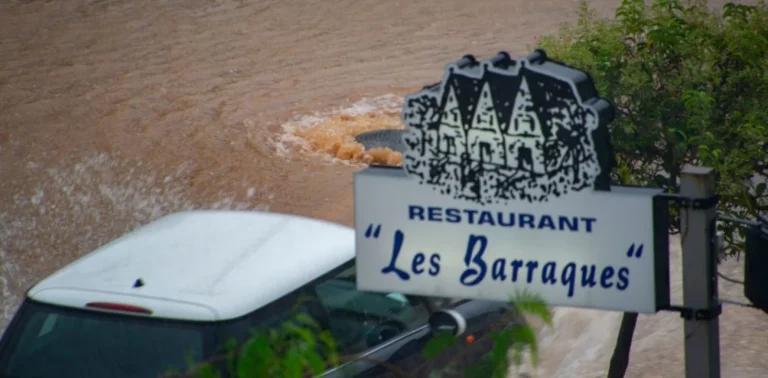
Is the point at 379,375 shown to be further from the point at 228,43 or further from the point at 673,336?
the point at 228,43

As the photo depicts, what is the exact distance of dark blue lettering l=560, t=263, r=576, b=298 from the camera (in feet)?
13.5

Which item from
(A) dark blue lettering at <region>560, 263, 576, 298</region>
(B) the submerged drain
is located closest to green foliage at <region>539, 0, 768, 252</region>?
(A) dark blue lettering at <region>560, 263, 576, 298</region>

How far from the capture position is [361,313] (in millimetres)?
5781

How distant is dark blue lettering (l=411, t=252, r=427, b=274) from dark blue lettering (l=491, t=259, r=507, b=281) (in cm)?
25

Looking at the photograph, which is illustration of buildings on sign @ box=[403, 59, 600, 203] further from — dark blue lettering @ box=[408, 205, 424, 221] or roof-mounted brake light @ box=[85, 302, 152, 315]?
roof-mounted brake light @ box=[85, 302, 152, 315]

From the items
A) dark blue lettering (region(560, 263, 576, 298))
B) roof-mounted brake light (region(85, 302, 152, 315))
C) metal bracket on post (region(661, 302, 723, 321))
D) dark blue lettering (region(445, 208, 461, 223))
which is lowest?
roof-mounted brake light (region(85, 302, 152, 315))

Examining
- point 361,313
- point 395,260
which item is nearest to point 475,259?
point 395,260

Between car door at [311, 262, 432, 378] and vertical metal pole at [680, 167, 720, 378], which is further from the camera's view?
car door at [311, 262, 432, 378]

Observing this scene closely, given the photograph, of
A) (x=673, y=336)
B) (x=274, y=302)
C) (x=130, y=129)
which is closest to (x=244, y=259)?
(x=274, y=302)

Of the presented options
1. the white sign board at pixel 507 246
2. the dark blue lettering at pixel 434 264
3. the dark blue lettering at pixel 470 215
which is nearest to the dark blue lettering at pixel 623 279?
the white sign board at pixel 507 246

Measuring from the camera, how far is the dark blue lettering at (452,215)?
424 centimetres

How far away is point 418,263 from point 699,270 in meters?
0.99

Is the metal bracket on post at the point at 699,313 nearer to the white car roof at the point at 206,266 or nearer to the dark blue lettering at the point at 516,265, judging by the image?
the dark blue lettering at the point at 516,265

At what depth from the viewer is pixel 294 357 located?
3.11m
